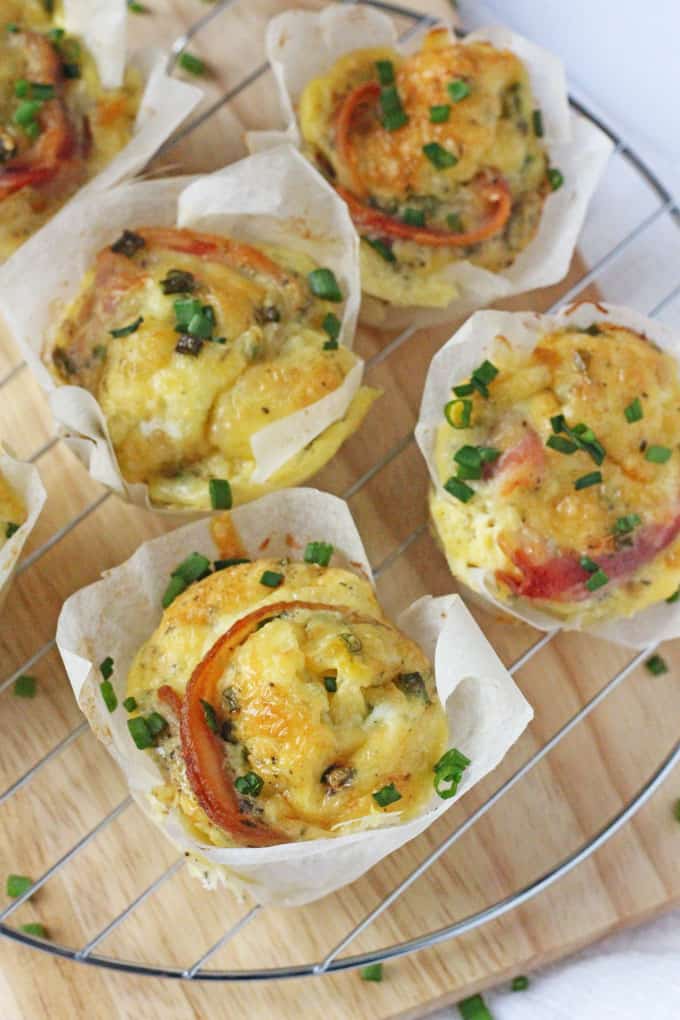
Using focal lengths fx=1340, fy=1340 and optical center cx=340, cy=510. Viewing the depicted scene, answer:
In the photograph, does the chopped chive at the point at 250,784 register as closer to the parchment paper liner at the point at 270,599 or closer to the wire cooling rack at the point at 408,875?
the parchment paper liner at the point at 270,599

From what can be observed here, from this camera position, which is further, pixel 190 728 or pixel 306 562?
pixel 306 562

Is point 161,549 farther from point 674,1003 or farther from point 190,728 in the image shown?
point 674,1003

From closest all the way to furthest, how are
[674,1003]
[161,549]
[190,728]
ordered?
[190,728] < [161,549] < [674,1003]

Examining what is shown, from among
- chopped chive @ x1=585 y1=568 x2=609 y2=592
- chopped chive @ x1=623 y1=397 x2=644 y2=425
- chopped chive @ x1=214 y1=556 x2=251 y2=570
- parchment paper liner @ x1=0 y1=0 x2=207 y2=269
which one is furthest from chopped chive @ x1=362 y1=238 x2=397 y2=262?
chopped chive @ x1=585 y1=568 x2=609 y2=592

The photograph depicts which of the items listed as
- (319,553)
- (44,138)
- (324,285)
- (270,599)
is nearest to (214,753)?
(270,599)

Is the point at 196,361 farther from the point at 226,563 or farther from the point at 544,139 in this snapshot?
the point at 544,139

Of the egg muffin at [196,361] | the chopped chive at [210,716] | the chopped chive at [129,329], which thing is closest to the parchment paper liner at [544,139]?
the egg muffin at [196,361]

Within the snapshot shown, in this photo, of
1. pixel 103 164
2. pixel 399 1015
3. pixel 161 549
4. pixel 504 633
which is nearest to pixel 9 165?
pixel 103 164
